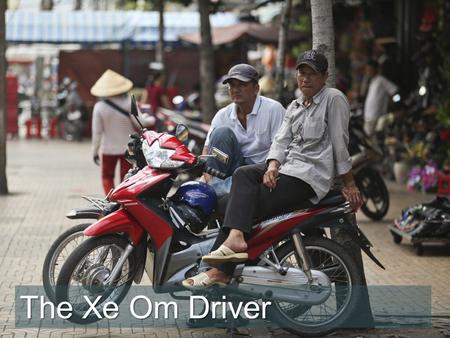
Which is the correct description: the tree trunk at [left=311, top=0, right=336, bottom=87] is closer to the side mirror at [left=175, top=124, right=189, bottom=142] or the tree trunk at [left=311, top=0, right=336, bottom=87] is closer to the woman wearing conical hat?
the side mirror at [left=175, top=124, right=189, bottom=142]

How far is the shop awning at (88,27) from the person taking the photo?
29922 mm

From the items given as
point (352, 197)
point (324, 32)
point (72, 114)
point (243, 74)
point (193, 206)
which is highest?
point (324, 32)

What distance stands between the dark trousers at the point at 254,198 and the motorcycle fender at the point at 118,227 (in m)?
0.52

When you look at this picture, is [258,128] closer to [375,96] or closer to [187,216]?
[187,216]

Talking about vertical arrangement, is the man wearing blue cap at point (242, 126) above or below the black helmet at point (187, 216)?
above

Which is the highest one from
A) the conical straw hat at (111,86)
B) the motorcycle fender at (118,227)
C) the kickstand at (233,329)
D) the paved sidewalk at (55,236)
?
the conical straw hat at (111,86)

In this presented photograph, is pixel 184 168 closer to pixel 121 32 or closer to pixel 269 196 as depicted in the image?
pixel 269 196

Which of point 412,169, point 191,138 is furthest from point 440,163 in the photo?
point 191,138

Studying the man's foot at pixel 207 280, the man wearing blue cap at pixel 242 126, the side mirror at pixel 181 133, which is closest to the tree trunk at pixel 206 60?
the man wearing blue cap at pixel 242 126

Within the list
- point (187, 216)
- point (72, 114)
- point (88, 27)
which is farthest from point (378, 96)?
point (88, 27)

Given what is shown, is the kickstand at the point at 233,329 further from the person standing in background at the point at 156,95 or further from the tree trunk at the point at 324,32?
the person standing in background at the point at 156,95

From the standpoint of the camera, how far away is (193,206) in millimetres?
6883

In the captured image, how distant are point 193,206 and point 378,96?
11503mm

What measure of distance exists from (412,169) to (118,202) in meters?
9.98
